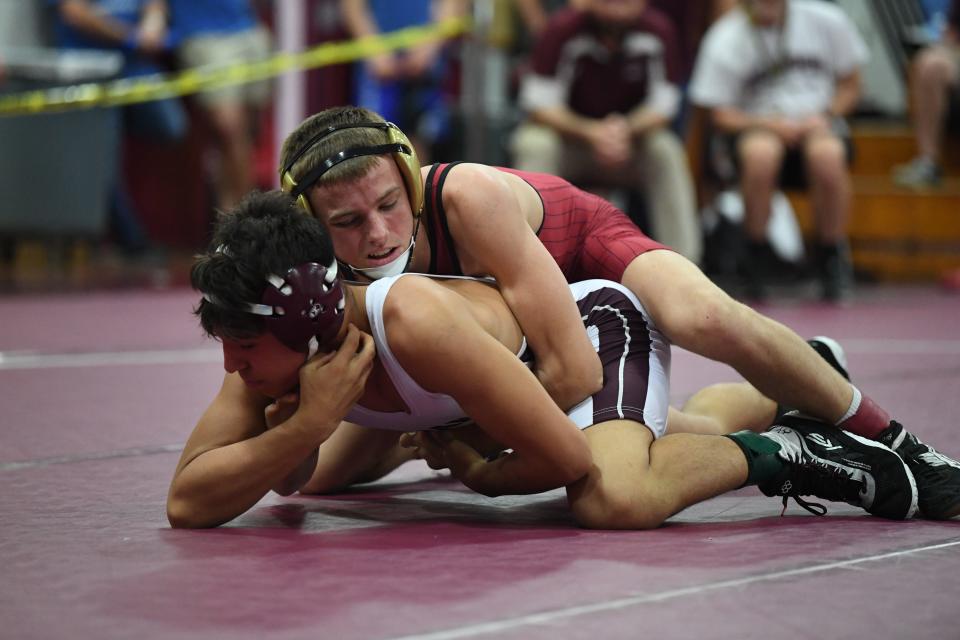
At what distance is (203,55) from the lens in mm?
8414

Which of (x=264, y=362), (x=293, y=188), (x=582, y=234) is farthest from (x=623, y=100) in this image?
(x=264, y=362)

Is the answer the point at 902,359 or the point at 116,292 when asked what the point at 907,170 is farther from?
the point at 116,292

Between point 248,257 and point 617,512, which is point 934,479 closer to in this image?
point 617,512

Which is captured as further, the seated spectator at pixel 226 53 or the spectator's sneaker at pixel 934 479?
the seated spectator at pixel 226 53

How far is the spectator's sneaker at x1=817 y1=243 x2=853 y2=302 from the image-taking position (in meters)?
7.21

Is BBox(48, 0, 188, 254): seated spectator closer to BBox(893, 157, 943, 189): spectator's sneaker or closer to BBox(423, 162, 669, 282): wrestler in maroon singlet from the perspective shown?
BBox(893, 157, 943, 189): spectator's sneaker

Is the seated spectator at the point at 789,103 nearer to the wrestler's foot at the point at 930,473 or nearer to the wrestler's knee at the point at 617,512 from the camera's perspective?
the wrestler's foot at the point at 930,473

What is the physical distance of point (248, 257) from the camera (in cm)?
232

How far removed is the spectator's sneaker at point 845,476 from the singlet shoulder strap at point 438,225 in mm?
699

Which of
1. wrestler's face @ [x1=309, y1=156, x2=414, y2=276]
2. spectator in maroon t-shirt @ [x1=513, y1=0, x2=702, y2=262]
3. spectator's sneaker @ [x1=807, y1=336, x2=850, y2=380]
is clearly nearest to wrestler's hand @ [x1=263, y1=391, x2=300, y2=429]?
wrestler's face @ [x1=309, y1=156, x2=414, y2=276]

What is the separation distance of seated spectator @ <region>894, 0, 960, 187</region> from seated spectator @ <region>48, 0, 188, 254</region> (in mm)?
4276

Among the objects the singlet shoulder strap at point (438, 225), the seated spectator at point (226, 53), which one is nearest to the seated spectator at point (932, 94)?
the seated spectator at point (226, 53)

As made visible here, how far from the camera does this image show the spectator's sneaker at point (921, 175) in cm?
836

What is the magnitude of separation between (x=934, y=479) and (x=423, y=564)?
96 centimetres
